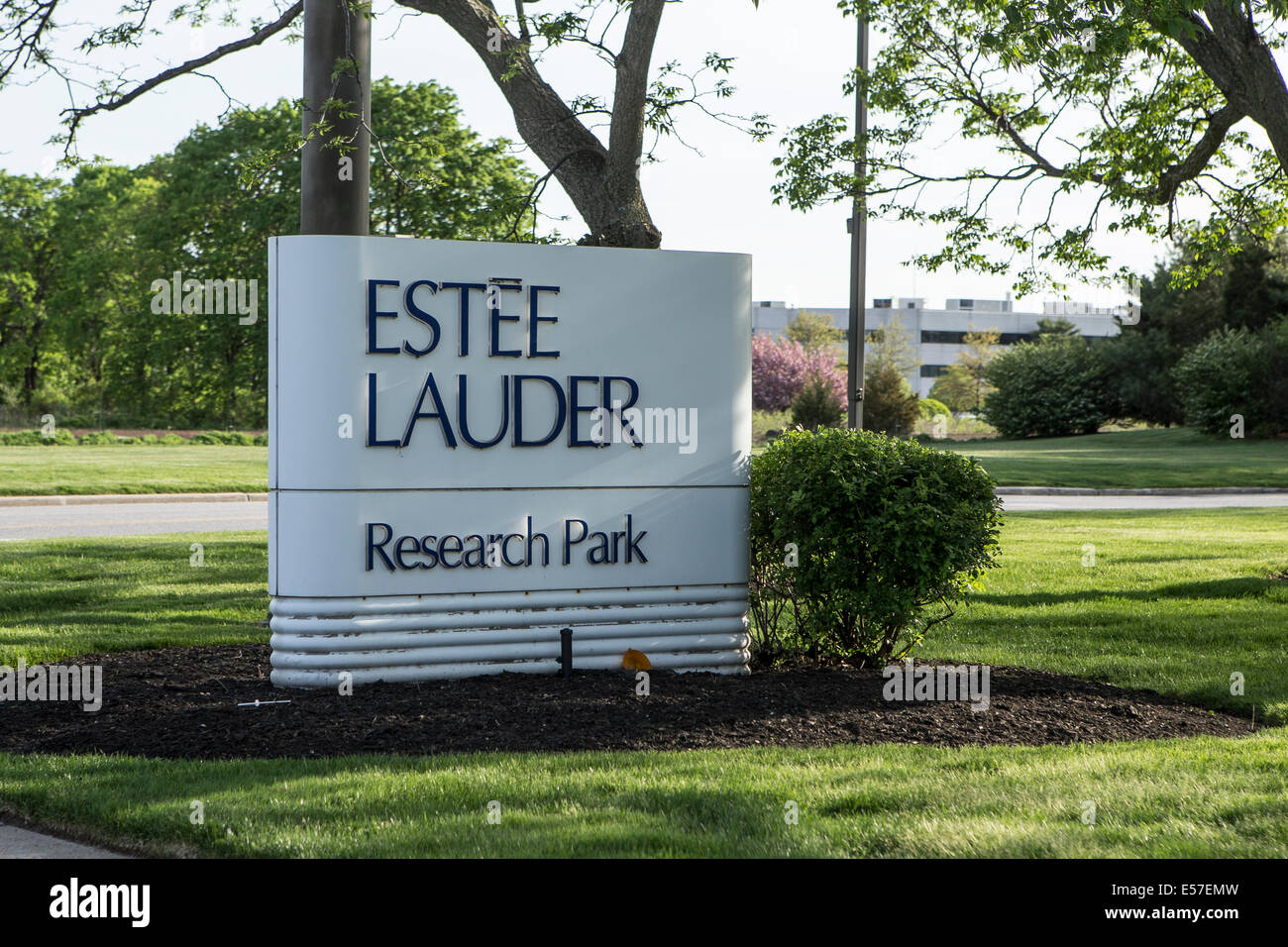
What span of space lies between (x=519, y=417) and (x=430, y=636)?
1.36 meters

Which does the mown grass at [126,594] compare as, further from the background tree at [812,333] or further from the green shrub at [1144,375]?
the background tree at [812,333]

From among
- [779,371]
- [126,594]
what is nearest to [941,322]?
[779,371]

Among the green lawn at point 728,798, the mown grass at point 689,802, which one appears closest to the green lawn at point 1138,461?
the green lawn at point 728,798

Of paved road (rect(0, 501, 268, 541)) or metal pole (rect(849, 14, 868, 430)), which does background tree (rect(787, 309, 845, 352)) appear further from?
metal pole (rect(849, 14, 868, 430))

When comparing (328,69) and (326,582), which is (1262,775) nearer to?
(326,582)

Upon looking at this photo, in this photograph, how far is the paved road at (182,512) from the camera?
16.8m

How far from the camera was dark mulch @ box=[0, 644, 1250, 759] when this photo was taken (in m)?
5.89

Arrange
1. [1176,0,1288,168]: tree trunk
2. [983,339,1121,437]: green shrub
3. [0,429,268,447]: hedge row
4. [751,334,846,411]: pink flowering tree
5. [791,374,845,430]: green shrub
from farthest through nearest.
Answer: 1. [751,334,846,411]: pink flowering tree
2. [983,339,1121,437]: green shrub
3. [0,429,268,447]: hedge row
4. [791,374,845,430]: green shrub
5. [1176,0,1288,168]: tree trunk

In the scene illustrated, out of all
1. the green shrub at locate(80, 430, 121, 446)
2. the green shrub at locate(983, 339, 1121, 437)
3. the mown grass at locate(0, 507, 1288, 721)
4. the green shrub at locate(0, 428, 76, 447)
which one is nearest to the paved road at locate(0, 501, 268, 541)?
the mown grass at locate(0, 507, 1288, 721)

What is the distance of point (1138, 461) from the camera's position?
35.3 metres

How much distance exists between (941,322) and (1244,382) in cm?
5352

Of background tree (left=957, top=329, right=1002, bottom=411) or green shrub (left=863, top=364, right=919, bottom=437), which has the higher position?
background tree (left=957, top=329, right=1002, bottom=411)

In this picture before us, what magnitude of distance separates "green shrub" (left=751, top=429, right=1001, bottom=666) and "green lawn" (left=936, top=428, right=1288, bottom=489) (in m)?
16.0

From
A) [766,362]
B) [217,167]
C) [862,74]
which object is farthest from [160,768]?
[766,362]
